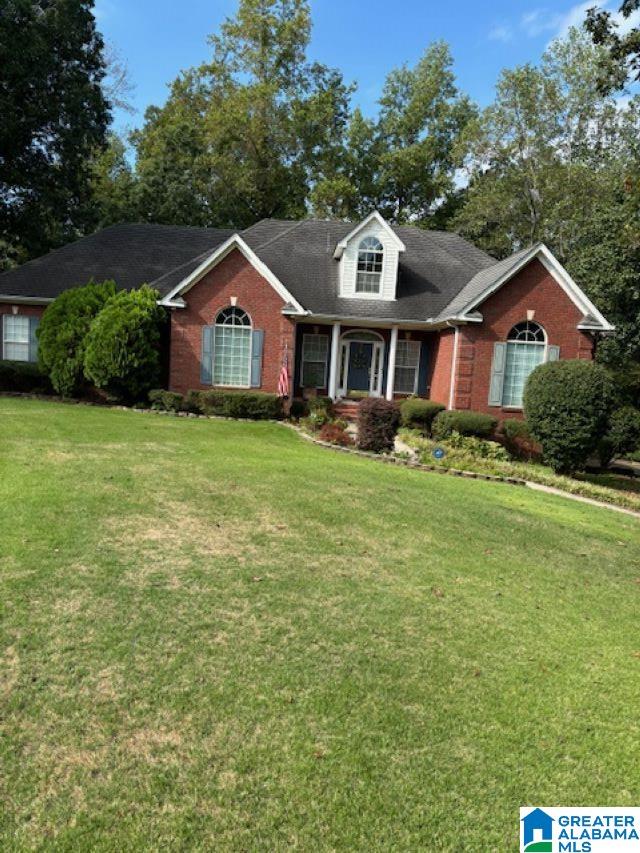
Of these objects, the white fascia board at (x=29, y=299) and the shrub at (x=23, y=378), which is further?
the white fascia board at (x=29, y=299)

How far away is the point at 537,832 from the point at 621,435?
17.8 m

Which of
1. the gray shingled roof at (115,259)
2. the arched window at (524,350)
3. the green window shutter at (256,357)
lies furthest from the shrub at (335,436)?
the gray shingled roof at (115,259)

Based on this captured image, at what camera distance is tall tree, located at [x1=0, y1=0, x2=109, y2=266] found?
23.2m

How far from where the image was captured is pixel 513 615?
5125mm

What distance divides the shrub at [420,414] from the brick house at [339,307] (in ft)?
3.37

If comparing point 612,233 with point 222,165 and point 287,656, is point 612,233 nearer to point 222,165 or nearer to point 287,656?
point 222,165

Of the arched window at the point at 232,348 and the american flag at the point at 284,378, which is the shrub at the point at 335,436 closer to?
the american flag at the point at 284,378

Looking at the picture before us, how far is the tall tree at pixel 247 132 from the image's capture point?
33125 millimetres

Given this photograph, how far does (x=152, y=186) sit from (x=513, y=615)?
3184 cm

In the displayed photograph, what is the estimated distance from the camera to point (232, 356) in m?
19.6

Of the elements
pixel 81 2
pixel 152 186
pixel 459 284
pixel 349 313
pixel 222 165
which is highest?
pixel 81 2

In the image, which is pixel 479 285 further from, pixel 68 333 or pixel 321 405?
pixel 68 333

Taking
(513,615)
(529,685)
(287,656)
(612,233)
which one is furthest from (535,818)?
(612,233)

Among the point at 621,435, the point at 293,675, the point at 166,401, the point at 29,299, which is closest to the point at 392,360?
the point at 621,435
